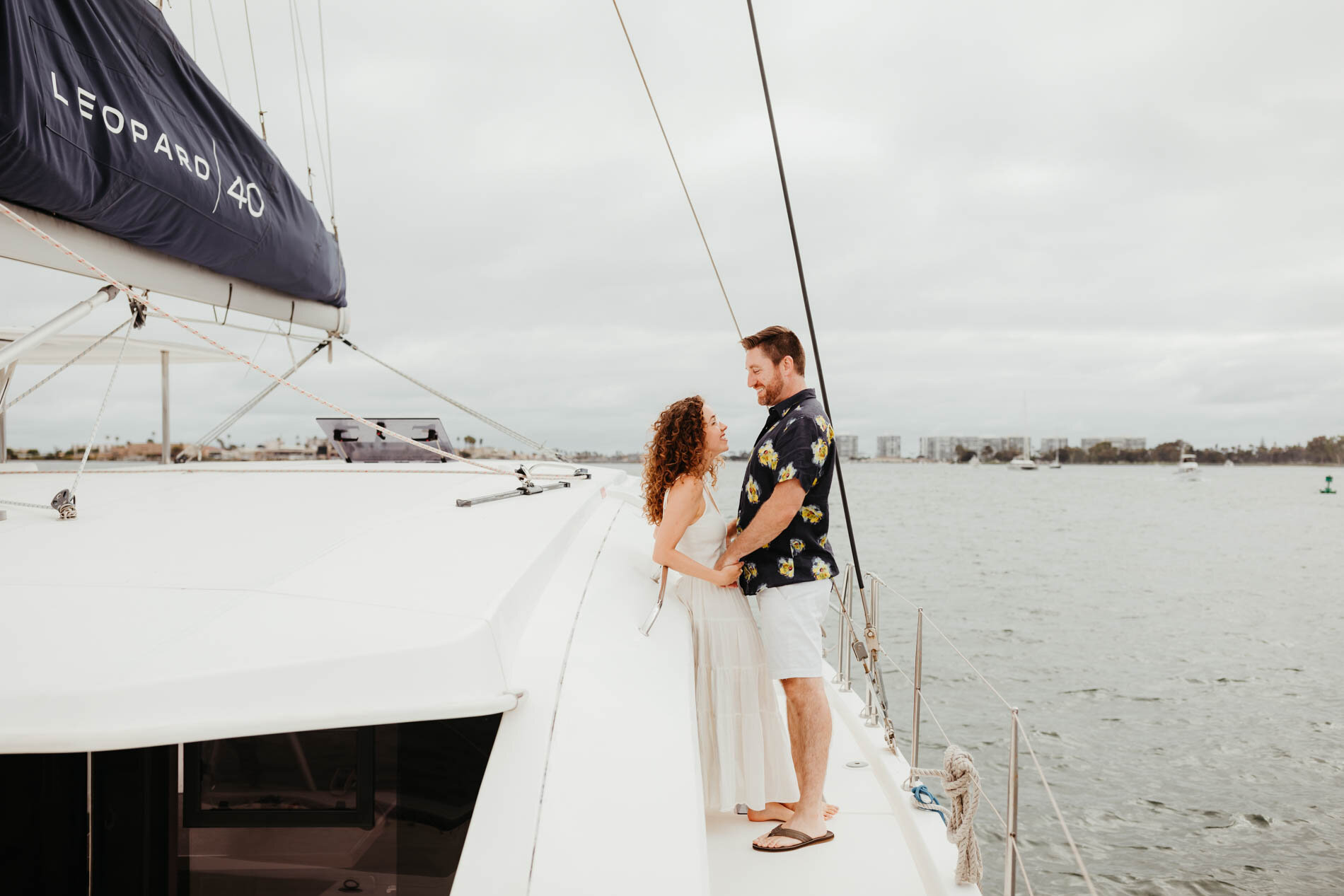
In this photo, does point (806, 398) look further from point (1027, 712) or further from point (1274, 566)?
point (1274, 566)

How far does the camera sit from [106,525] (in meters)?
2.28

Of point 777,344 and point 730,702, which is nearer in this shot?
point 730,702

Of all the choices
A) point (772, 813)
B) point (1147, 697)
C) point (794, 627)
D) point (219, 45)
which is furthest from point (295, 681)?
point (1147, 697)

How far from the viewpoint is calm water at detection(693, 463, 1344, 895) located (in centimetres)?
593

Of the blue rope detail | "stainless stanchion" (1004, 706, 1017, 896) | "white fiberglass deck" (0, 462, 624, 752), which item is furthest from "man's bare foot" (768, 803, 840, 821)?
"white fiberglass deck" (0, 462, 624, 752)

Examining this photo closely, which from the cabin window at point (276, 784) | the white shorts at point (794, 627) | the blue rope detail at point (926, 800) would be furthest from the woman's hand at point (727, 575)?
the cabin window at point (276, 784)

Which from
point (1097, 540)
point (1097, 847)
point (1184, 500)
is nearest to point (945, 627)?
point (1097, 847)

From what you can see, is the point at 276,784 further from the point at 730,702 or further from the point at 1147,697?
the point at 1147,697

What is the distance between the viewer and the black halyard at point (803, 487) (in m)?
2.75

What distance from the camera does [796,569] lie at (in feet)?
9.17

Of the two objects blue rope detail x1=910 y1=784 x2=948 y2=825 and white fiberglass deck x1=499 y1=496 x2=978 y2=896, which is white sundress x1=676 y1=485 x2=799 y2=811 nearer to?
white fiberglass deck x1=499 y1=496 x2=978 y2=896

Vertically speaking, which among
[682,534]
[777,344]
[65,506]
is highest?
[777,344]

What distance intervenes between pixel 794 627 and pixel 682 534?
0.50 m

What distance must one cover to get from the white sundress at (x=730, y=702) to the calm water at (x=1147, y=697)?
338 centimetres
